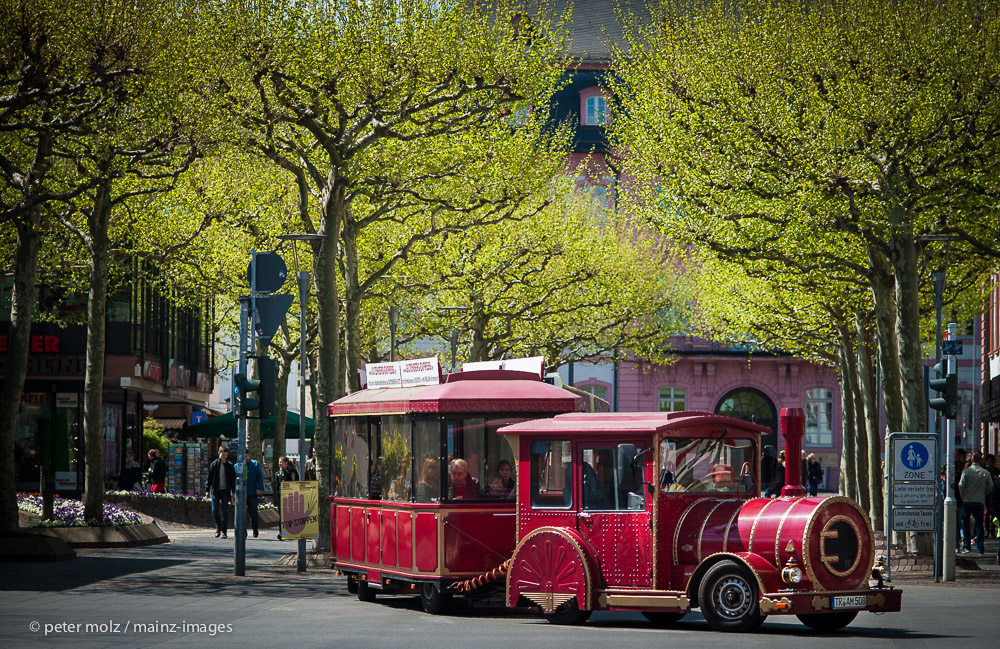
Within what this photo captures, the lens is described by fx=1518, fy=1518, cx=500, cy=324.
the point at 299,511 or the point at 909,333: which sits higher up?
the point at 909,333

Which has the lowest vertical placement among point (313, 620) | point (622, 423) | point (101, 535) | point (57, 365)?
point (101, 535)

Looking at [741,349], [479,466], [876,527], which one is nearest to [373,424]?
[479,466]

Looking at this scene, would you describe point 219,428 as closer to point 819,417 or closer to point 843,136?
point 843,136

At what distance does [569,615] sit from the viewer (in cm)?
1551

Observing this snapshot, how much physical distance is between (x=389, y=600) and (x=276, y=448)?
81.9ft

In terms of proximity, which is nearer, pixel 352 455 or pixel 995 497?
pixel 352 455

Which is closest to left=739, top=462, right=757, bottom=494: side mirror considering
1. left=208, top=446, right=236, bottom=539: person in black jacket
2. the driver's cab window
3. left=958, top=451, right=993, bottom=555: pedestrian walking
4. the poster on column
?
the driver's cab window

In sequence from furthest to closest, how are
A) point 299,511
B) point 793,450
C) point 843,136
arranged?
point 843,136
point 299,511
point 793,450

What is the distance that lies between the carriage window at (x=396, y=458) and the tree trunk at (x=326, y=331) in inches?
260

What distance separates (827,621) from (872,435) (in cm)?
2162

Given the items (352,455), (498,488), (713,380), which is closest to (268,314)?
(352,455)

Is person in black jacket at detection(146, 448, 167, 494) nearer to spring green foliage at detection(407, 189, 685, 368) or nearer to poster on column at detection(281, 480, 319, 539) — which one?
spring green foliage at detection(407, 189, 685, 368)

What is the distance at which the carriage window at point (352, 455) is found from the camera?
61.3ft

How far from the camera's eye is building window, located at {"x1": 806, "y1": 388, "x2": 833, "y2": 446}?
221 feet
